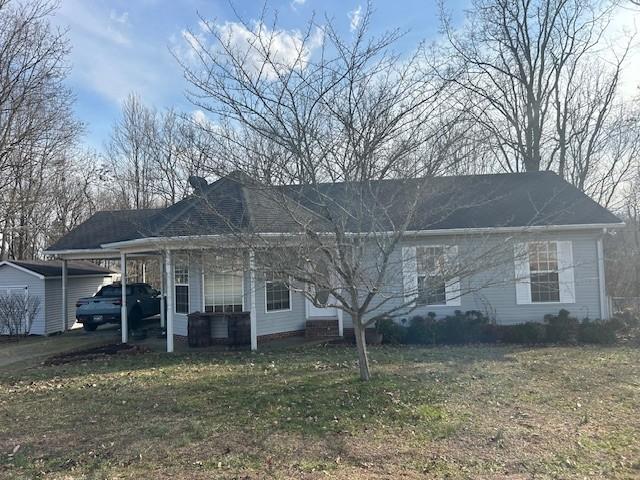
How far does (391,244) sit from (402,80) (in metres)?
2.16

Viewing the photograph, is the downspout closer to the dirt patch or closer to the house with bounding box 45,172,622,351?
the house with bounding box 45,172,622,351

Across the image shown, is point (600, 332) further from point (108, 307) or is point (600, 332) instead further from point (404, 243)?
point (108, 307)

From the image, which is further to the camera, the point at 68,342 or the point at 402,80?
the point at 68,342

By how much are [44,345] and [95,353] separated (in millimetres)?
3425

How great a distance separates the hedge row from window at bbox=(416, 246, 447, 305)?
4491 millimetres

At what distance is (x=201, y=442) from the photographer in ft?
15.7

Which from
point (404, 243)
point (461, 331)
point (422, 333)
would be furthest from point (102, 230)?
point (461, 331)

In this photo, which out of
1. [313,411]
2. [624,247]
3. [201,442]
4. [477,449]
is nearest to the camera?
[477,449]

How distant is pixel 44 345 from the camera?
43.2ft

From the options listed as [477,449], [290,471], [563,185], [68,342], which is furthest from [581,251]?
[68,342]

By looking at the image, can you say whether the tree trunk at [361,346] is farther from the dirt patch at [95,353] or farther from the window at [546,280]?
the window at [546,280]

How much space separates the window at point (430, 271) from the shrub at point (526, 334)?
5.16m

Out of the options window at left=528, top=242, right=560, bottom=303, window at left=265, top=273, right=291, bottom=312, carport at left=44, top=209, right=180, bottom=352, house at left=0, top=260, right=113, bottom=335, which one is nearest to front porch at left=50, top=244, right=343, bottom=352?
window at left=265, top=273, right=291, bottom=312

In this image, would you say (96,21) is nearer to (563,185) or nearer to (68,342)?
(68,342)
